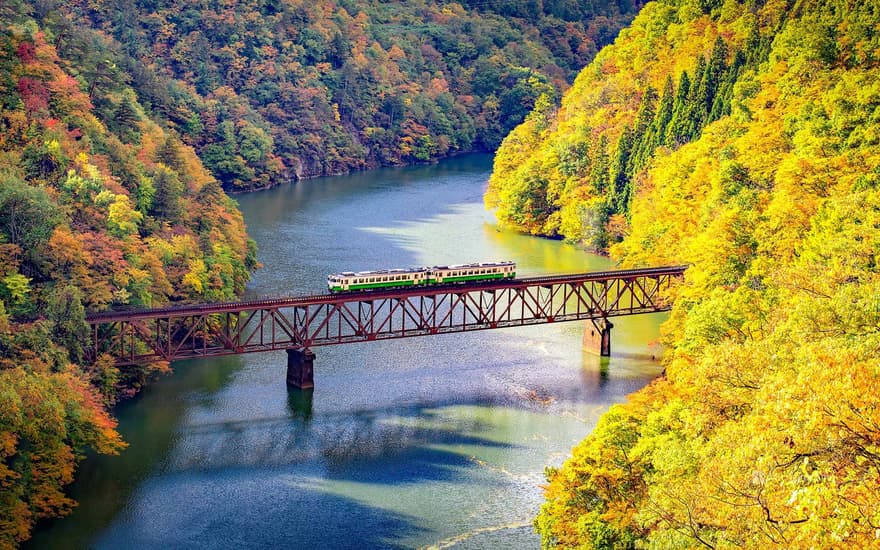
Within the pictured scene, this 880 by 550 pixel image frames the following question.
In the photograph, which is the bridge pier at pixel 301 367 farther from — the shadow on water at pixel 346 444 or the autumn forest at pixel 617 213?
the autumn forest at pixel 617 213

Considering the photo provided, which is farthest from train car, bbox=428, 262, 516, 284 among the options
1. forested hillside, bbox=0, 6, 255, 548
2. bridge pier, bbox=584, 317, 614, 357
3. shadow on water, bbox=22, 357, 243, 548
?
forested hillside, bbox=0, 6, 255, 548

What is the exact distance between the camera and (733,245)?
211 ft

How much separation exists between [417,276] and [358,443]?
39.0ft

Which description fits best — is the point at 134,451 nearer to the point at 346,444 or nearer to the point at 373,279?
the point at 346,444

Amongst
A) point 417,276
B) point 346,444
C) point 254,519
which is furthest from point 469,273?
point 254,519

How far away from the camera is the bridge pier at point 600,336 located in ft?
233

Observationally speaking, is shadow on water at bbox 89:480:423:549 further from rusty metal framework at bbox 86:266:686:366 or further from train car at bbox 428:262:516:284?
Answer: train car at bbox 428:262:516:284

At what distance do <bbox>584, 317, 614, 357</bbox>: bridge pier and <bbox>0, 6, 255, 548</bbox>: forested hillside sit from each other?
2215cm

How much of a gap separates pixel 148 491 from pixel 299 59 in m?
114

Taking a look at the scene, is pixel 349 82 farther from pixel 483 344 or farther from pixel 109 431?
pixel 109 431

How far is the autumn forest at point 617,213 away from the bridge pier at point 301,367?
23.1 feet

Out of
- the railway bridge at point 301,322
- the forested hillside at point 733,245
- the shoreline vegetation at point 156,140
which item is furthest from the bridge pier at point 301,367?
the forested hillside at point 733,245

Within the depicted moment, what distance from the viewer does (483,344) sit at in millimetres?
73000

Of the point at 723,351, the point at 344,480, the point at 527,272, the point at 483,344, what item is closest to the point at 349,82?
the point at 527,272
